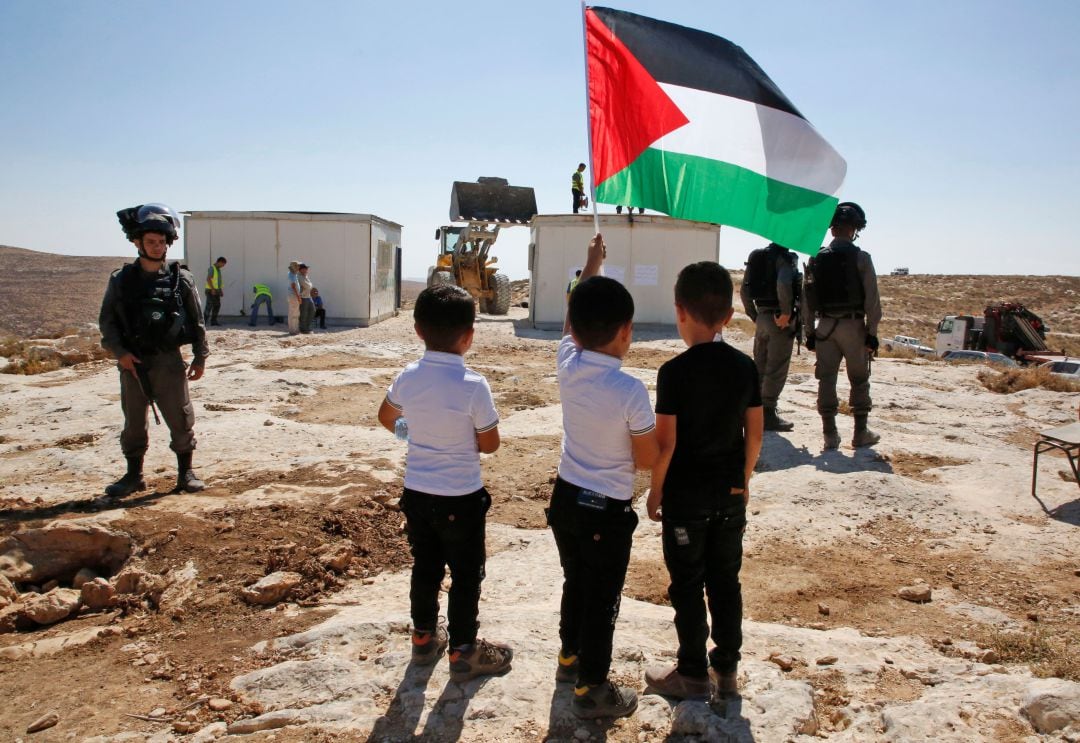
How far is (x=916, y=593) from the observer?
359 centimetres

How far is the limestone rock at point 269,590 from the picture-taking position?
349 centimetres

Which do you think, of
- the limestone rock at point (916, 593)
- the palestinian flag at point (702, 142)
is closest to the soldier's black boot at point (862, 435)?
the limestone rock at point (916, 593)

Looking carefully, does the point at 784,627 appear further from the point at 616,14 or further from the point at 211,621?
the point at 616,14

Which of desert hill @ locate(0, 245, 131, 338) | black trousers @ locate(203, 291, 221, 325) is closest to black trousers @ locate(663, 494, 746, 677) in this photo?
desert hill @ locate(0, 245, 131, 338)

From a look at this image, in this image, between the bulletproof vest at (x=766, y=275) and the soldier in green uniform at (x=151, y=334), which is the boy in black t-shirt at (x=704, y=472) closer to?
the soldier in green uniform at (x=151, y=334)

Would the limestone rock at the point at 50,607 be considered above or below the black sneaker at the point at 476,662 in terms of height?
below

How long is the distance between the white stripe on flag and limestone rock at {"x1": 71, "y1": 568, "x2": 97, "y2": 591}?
3.76 m

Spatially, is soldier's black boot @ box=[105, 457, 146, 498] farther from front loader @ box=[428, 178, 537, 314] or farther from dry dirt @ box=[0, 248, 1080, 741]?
front loader @ box=[428, 178, 537, 314]

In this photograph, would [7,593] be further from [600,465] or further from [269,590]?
[600,465]

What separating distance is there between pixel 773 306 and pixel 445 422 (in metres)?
4.69

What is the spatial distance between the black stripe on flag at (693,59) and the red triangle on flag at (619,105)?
62 millimetres

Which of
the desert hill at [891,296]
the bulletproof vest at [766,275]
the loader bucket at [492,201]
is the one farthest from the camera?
the desert hill at [891,296]

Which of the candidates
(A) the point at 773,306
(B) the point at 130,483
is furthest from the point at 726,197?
(B) the point at 130,483

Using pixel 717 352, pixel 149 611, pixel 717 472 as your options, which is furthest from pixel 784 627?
pixel 149 611
